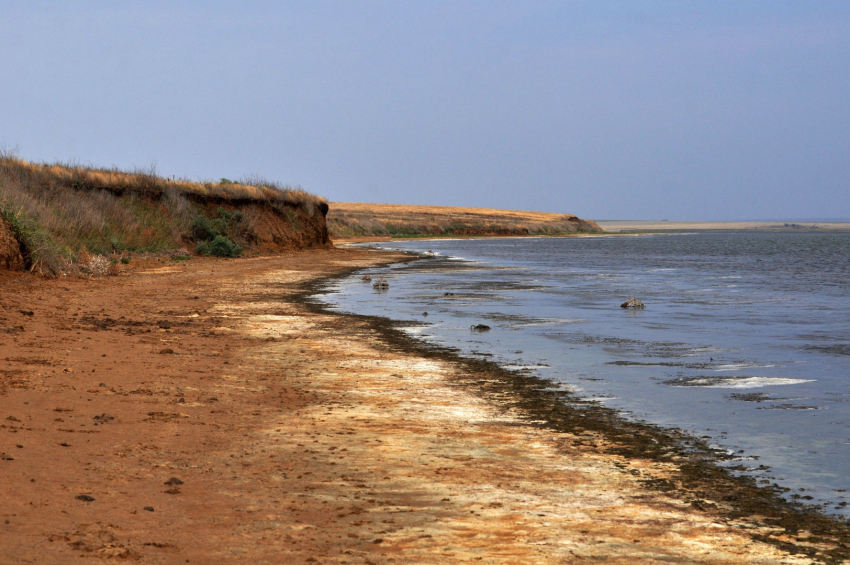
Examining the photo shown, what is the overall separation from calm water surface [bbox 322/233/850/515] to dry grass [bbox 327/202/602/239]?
198 ft

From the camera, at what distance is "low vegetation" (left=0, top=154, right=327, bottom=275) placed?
2188cm

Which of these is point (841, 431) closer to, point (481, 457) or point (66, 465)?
point (481, 457)

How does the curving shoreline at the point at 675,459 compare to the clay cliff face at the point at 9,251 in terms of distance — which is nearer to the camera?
the curving shoreline at the point at 675,459

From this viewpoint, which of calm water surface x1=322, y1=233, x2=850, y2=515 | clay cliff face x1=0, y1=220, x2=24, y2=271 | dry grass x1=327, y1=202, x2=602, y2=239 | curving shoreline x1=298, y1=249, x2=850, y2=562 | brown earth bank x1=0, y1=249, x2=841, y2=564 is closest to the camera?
brown earth bank x1=0, y1=249, x2=841, y2=564

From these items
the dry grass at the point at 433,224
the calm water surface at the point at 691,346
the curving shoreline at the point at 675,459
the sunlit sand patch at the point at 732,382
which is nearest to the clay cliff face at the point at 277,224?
the calm water surface at the point at 691,346

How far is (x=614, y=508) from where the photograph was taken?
18.5ft

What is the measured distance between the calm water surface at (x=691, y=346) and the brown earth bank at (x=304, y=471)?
1311 millimetres

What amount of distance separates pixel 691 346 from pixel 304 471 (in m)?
9.51

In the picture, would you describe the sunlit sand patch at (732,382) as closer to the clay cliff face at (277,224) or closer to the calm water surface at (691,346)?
the calm water surface at (691,346)

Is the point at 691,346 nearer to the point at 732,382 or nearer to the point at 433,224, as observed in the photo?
the point at 732,382

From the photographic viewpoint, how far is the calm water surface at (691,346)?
7840mm

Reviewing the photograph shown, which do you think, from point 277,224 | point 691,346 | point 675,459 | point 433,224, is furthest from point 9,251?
point 433,224

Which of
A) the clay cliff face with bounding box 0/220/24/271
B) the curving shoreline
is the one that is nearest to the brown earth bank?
the curving shoreline

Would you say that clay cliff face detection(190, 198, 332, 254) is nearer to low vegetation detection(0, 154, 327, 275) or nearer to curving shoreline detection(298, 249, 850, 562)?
low vegetation detection(0, 154, 327, 275)
